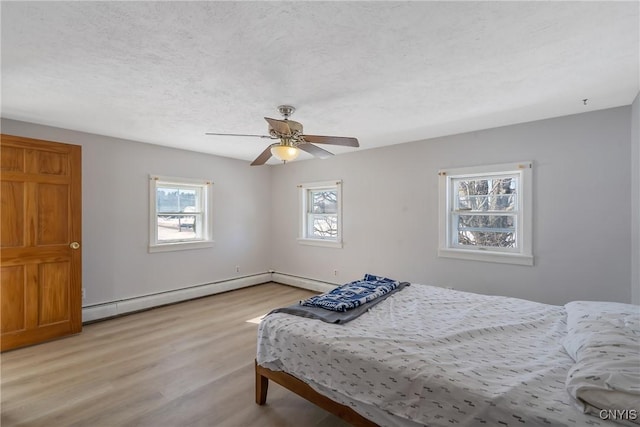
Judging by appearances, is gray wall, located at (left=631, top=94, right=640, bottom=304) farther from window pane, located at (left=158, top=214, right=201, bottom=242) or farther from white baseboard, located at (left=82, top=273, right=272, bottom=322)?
window pane, located at (left=158, top=214, right=201, bottom=242)

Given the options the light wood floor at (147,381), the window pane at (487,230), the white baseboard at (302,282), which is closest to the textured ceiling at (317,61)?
the window pane at (487,230)

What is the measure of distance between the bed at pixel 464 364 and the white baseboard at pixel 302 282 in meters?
2.80

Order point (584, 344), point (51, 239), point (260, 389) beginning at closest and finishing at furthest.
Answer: point (584, 344)
point (260, 389)
point (51, 239)

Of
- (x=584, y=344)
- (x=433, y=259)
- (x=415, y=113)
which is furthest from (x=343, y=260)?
(x=584, y=344)

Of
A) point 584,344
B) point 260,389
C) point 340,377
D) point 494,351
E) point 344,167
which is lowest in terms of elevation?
point 260,389

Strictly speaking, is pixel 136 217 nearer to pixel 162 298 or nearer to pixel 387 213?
pixel 162 298

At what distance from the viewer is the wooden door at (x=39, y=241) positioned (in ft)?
9.90

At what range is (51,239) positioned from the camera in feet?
10.8

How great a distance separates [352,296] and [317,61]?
191 cm

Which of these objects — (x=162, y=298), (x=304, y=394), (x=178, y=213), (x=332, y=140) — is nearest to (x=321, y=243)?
(x=178, y=213)

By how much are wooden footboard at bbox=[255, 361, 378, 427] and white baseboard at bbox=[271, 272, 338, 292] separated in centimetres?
298

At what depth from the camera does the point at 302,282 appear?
5.56m

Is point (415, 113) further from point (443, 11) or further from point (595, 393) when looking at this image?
point (595, 393)

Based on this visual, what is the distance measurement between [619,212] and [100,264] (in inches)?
236
